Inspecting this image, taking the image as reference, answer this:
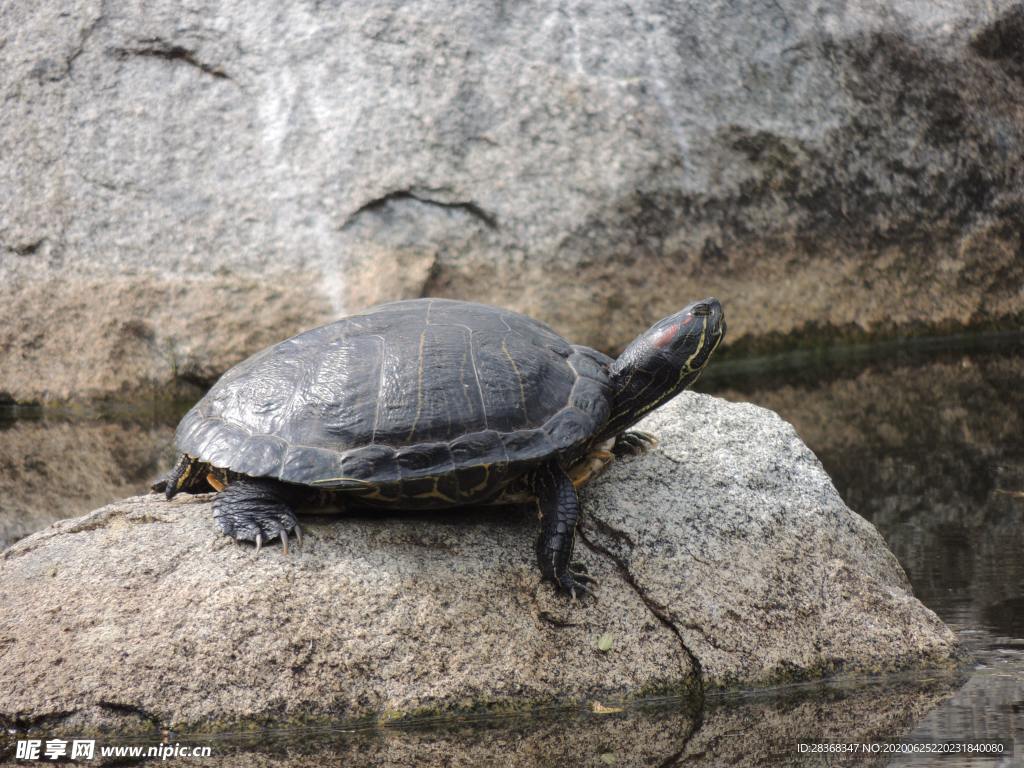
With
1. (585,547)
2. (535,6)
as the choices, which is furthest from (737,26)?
(585,547)

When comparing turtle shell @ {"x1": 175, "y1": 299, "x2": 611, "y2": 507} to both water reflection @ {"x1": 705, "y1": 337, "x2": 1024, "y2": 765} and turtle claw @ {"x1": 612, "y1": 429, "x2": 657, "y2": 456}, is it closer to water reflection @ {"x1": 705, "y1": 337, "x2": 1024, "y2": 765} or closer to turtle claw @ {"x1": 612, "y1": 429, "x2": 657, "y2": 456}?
turtle claw @ {"x1": 612, "y1": 429, "x2": 657, "y2": 456}

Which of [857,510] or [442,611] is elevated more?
[442,611]

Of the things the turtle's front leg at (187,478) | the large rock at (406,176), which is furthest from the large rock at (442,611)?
the large rock at (406,176)

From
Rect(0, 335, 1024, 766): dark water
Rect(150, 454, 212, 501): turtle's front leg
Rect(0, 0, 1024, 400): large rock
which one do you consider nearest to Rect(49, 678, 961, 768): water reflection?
Rect(0, 335, 1024, 766): dark water

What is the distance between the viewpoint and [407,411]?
375 centimetres

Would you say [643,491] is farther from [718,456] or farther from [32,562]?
[32,562]

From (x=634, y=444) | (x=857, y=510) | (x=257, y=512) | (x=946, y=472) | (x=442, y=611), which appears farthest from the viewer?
(x=946, y=472)

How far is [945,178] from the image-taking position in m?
9.17

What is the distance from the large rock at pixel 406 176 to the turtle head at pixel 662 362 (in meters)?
4.10

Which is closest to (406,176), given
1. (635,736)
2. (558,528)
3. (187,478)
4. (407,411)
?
(187,478)

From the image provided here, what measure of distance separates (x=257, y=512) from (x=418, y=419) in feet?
2.10

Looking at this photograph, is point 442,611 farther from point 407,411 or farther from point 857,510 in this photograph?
point 857,510

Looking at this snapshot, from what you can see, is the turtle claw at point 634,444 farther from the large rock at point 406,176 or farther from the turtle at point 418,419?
the large rock at point 406,176

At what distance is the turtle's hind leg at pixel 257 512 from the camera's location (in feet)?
12.3
